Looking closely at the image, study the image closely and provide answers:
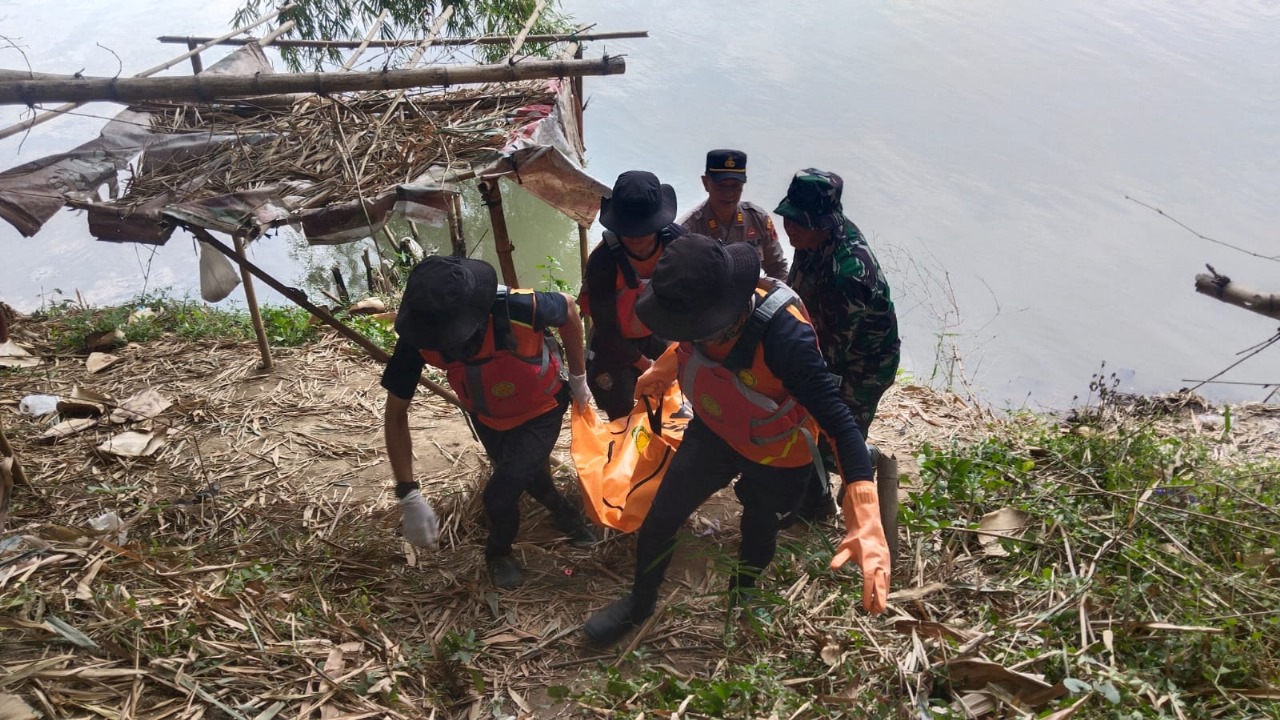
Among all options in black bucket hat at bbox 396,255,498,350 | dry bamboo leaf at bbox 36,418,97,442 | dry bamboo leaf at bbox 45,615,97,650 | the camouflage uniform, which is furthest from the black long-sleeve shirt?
dry bamboo leaf at bbox 36,418,97,442

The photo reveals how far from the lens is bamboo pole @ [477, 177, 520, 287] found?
4.55 metres

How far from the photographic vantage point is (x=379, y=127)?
4703 mm

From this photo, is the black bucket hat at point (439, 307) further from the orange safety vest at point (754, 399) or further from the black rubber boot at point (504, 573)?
the black rubber boot at point (504, 573)

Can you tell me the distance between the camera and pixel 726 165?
13.1 feet

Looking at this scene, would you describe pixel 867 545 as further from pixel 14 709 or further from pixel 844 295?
pixel 14 709

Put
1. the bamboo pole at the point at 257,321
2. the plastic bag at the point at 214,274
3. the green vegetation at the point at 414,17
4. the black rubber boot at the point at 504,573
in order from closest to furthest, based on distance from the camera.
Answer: the black rubber boot at the point at 504,573
the plastic bag at the point at 214,274
the bamboo pole at the point at 257,321
the green vegetation at the point at 414,17

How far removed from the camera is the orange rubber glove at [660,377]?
361 centimetres

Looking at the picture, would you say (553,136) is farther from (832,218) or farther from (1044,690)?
(1044,690)

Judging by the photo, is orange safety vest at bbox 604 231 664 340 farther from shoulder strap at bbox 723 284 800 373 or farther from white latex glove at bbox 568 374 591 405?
shoulder strap at bbox 723 284 800 373

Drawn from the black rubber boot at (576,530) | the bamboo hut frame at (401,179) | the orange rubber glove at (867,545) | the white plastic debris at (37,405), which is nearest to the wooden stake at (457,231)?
the bamboo hut frame at (401,179)

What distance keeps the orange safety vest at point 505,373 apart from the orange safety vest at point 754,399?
72 centimetres

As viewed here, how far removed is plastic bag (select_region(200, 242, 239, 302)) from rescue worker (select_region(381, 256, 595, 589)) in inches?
64.9

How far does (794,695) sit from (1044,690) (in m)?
0.78

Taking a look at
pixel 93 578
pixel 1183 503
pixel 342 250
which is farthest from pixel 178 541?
pixel 342 250
